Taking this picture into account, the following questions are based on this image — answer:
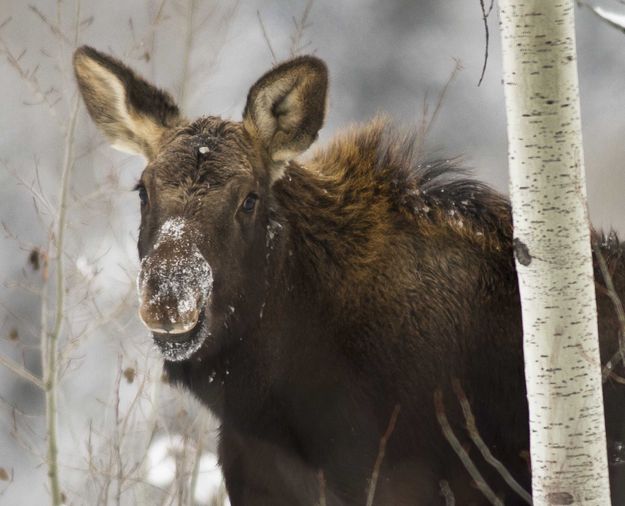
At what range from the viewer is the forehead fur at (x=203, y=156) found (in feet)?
16.8

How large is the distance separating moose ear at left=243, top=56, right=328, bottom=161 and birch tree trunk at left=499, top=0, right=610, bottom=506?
1.72m

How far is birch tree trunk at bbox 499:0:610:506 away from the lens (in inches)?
150

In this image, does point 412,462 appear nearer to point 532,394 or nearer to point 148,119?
point 532,394

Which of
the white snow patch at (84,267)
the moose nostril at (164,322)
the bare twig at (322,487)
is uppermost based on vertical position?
the white snow patch at (84,267)

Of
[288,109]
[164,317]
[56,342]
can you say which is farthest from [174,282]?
[56,342]

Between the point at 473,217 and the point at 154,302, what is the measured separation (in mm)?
1867

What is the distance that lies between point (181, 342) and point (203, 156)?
0.97 m

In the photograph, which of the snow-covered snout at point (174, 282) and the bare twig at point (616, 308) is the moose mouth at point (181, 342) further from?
the bare twig at point (616, 308)

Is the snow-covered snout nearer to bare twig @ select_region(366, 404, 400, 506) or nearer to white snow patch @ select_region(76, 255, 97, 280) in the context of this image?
bare twig @ select_region(366, 404, 400, 506)

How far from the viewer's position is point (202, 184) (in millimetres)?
5082

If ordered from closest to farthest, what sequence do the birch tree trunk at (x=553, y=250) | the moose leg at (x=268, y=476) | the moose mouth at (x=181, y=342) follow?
the birch tree trunk at (x=553, y=250) < the moose mouth at (x=181, y=342) < the moose leg at (x=268, y=476)

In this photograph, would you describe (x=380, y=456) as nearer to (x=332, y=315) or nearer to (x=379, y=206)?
(x=332, y=315)

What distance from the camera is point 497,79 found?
20250mm

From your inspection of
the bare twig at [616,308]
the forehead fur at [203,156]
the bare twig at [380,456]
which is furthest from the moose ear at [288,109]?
the bare twig at [616,308]
